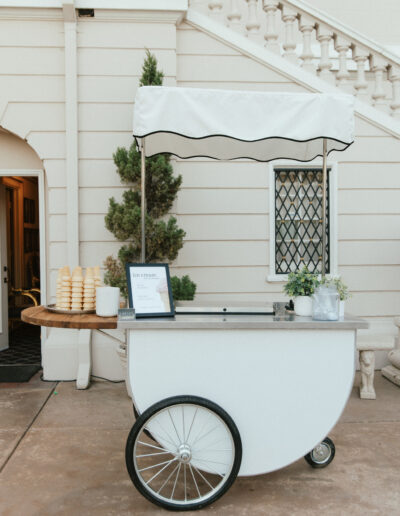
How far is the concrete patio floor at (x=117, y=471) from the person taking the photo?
281 cm

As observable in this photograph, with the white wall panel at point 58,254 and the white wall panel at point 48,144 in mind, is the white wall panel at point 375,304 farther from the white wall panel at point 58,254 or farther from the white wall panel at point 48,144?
the white wall panel at point 48,144

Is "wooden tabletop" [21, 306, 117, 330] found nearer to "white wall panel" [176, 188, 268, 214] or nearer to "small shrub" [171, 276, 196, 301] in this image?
"small shrub" [171, 276, 196, 301]

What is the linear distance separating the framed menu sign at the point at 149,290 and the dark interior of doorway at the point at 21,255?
4.61 m

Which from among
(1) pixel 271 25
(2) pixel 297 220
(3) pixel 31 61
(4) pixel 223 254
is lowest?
(4) pixel 223 254

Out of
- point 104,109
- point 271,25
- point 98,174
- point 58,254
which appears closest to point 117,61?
point 104,109

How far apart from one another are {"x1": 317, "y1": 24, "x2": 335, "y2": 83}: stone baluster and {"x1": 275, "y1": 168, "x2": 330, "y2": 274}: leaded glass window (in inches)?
44.6

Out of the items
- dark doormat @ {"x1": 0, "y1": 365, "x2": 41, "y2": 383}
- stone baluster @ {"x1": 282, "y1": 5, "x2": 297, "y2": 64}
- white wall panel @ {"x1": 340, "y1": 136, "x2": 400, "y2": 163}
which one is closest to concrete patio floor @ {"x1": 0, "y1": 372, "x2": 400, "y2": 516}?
dark doormat @ {"x1": 0, "y1": 365, "x2": 41, "y2": 383}

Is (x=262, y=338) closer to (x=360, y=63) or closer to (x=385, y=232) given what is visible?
(x=385, y=232)

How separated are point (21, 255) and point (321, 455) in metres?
8.29

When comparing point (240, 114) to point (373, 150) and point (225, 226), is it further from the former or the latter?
point (373, 150)

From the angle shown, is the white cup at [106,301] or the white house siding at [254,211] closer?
the white cup at [106,301]

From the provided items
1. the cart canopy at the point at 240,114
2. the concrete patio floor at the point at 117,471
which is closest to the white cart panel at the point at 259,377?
the concrete patio floor at the point at 117,471

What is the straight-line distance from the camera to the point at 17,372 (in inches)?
224

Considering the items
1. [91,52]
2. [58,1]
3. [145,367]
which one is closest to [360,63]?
[91,52]
